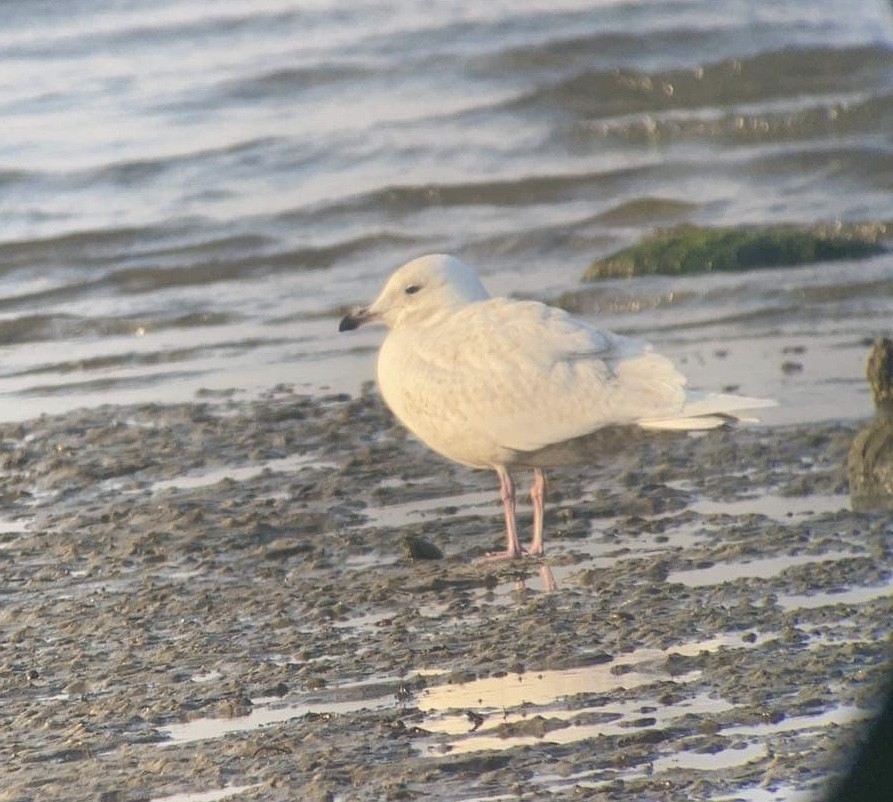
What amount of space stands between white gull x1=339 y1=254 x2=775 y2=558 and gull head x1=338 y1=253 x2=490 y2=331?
212 mm

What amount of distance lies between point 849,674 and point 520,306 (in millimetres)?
2120

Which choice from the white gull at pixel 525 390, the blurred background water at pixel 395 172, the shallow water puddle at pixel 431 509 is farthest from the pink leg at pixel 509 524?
the blurred background water at pixel 395 172

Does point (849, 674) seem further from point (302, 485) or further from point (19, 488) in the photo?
point (19, 488)

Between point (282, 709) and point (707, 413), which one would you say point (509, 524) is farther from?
point (282, 709)

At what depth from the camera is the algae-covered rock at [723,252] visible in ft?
34.9

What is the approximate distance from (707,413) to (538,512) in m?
0.74

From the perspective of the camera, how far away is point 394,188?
43.8 feet

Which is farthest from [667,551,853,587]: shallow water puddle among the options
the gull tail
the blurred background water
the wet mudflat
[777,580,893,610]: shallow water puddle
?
the blurred background water

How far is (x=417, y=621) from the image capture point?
17.0ft

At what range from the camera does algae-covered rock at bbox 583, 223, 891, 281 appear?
419 inches

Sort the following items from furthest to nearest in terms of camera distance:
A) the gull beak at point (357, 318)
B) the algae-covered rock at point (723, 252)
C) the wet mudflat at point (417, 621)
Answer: the algae-covered rock at point (723, 252) → the gull beak at point (357, 318) → the wet mudflat at point (417, 621)

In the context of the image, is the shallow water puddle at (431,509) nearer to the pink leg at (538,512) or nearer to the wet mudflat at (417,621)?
the wet mudflat at (417,621)

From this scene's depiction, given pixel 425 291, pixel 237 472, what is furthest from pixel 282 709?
pixel 237 472

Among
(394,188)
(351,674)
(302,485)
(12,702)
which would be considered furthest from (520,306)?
(394,188)
